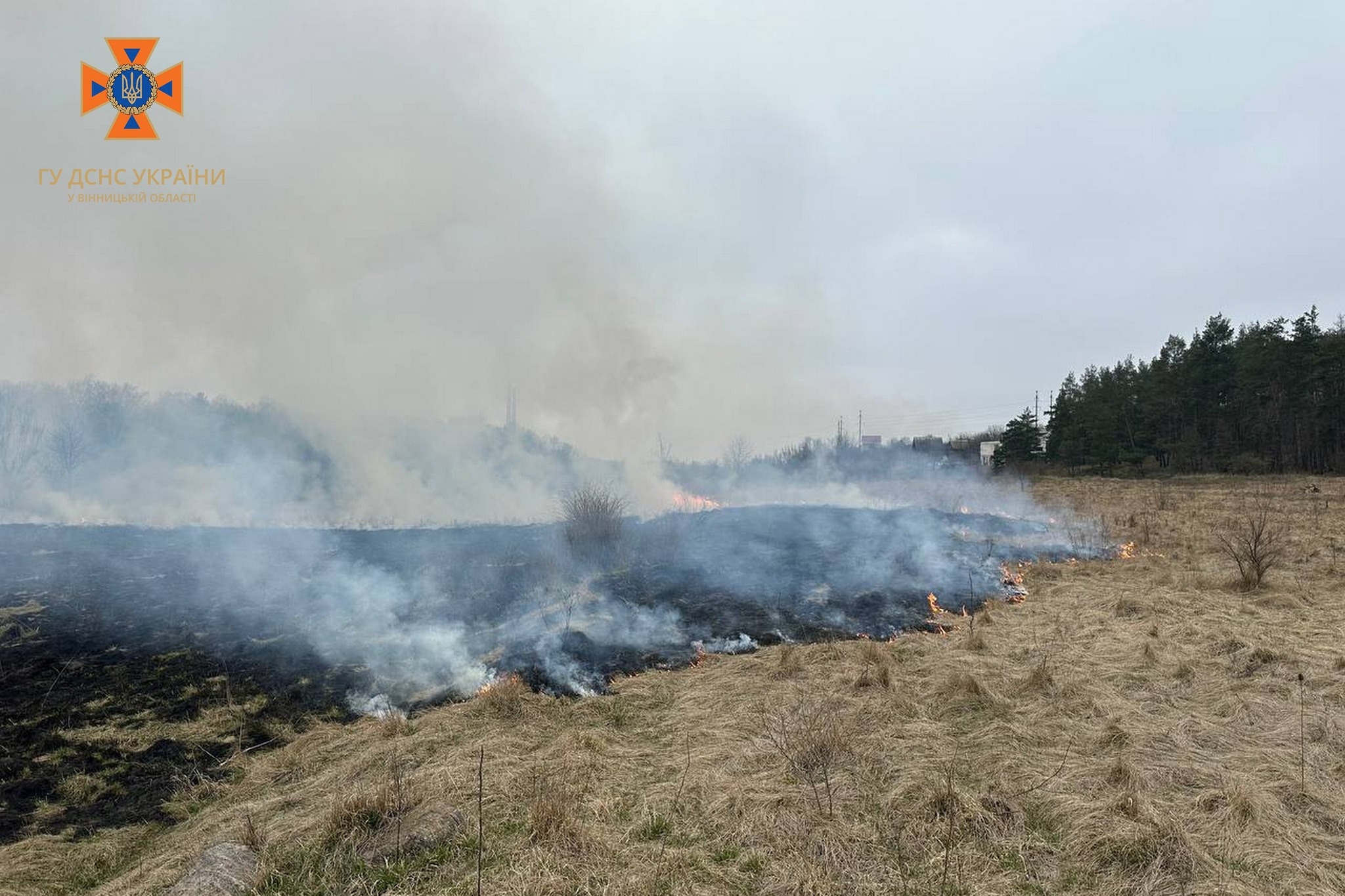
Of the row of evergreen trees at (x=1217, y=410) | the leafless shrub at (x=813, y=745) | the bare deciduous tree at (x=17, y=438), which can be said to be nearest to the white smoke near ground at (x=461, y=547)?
the bare deciduous tree at (x=17, y=438)

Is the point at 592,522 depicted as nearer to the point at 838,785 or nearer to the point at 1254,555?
the point at 838,785

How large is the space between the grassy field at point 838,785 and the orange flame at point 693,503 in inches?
692

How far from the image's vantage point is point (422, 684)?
29.8 feet

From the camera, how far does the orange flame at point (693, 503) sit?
87.2 ft

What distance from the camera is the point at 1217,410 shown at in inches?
1529

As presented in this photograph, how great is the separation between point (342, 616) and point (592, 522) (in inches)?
278

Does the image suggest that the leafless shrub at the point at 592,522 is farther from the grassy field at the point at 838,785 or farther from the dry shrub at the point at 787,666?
the dry shrub at the point at 787,666

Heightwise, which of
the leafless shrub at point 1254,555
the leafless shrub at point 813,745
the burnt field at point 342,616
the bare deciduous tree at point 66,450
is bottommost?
the burnt field at point 342,616

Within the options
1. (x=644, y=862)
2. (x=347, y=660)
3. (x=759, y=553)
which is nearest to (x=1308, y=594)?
(x=759, y=553)

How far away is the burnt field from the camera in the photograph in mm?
7223

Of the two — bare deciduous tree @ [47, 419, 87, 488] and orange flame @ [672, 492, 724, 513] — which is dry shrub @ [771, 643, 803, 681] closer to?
orange flame @ [672, 492, 724, 513]

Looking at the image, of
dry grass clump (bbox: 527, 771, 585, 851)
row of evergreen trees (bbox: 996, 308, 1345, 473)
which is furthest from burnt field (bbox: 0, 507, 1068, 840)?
row of evergreen trees (bbox: 996, 308, 1345, 473)

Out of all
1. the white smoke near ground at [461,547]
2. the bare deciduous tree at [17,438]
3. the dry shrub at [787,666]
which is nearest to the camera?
the dry shrub at [787,666]

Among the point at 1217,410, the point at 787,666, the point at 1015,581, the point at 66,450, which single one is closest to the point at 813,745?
the point at 787,666
